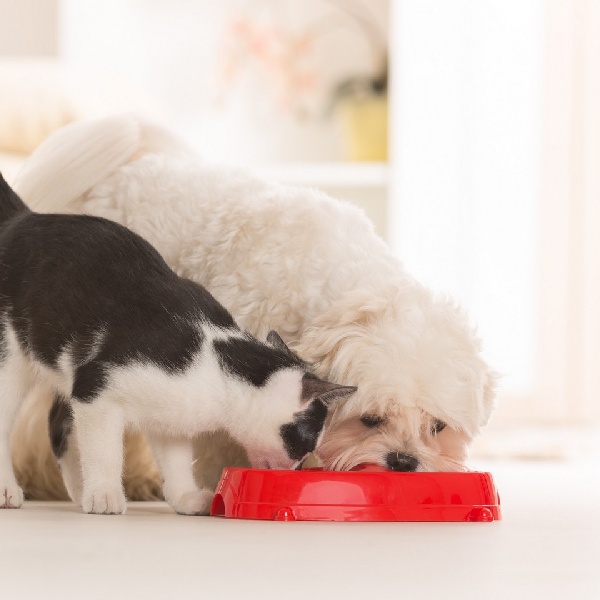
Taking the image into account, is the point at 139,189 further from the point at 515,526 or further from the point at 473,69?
the point at 473,69

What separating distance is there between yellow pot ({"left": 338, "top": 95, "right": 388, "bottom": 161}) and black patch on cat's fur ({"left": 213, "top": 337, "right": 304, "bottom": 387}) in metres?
3.90

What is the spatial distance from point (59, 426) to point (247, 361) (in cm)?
63

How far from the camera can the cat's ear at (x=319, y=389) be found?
1.99m

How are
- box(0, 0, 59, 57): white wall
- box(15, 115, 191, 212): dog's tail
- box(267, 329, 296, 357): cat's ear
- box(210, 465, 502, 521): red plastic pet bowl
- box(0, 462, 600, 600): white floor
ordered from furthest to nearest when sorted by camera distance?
box(0, 0, 59, 57): white wall < box(15, 115, 191, 212): dog's tail < box(267, 329, 296, 357): cat's ear < box(210, 465, 502, 521): red plastic pet bowl < box(0, 462, 600, 600): white floor

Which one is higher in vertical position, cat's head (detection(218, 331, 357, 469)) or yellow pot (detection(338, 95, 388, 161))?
yellow pot (detection(338, 95, 388, 161))

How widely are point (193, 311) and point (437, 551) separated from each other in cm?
67

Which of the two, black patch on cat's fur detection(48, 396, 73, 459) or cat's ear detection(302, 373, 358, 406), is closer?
cat's ear detection(302, 373, 358, 406)

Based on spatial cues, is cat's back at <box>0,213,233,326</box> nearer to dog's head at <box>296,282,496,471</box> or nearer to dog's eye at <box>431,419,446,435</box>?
dog's head at <box>296,282,496,471</box>

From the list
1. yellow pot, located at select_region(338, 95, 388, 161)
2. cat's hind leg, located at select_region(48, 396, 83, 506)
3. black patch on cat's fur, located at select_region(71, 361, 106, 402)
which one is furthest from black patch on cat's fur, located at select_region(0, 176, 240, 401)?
yellow pot, located at select_region(338, 95, 388, 161)

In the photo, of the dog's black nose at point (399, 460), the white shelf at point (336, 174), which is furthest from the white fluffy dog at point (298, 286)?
the white shelf at point (336, 174)

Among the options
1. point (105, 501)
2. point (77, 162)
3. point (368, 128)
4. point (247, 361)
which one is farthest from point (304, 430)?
point (368, 128)

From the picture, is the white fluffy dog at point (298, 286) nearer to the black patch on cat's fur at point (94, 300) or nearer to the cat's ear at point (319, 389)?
the cat's ear at point (319, 389)

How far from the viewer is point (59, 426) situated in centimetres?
243

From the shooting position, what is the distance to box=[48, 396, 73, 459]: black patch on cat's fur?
241 cm
